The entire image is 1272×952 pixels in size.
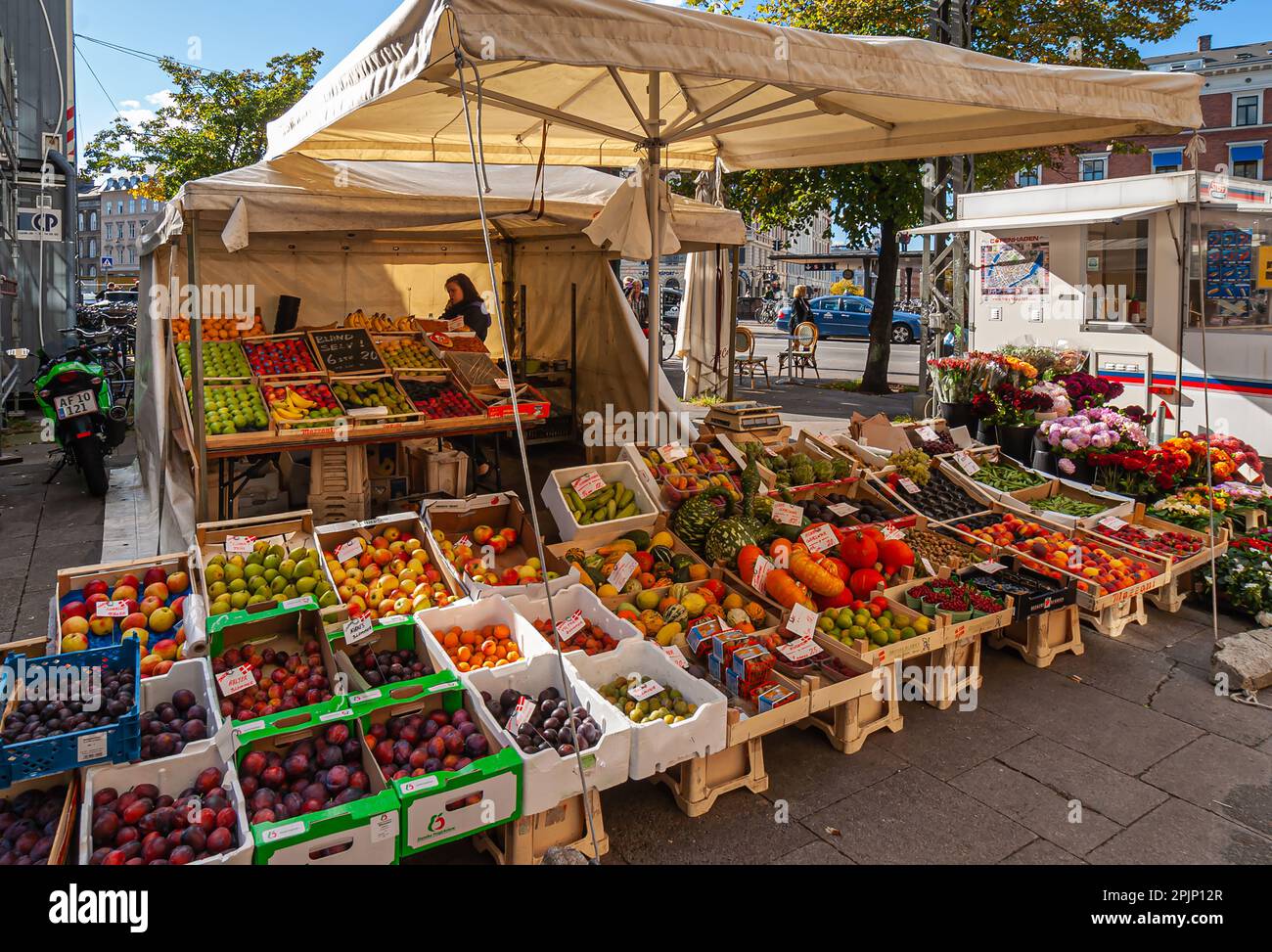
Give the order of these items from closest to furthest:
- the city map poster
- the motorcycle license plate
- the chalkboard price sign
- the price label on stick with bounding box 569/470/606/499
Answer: the price label on stick with bounding box 569/470/606/499 < the chalkboard price sign < the motorcycle license plate < the city map poster

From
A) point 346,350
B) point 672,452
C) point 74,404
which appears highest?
point 346,350

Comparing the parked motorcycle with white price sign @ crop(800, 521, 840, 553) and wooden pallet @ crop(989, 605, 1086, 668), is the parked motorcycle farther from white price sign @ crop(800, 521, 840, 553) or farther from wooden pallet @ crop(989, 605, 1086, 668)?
wooden pallet @ crop(989, 605, 1086, 668)

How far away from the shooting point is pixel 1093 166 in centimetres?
3775

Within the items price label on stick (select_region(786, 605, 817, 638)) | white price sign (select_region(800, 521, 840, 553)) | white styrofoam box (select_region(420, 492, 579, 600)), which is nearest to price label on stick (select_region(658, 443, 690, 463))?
white styrofoam box (select_region(420, 492, 579, 600))

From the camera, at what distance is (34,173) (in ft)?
40.6

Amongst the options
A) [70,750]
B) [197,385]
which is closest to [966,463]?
[197,385]

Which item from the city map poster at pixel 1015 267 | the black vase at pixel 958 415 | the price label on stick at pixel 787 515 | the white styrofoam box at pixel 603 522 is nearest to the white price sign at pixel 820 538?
the price label on stick at pixel 787 515

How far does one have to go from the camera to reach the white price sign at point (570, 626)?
3.78 metres

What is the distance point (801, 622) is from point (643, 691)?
3.18ft

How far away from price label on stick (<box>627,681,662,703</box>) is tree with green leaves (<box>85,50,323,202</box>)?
21.7 metres

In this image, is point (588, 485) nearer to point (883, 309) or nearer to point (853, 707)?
point (853, 707)

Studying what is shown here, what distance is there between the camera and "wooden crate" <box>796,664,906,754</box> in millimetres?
3547
